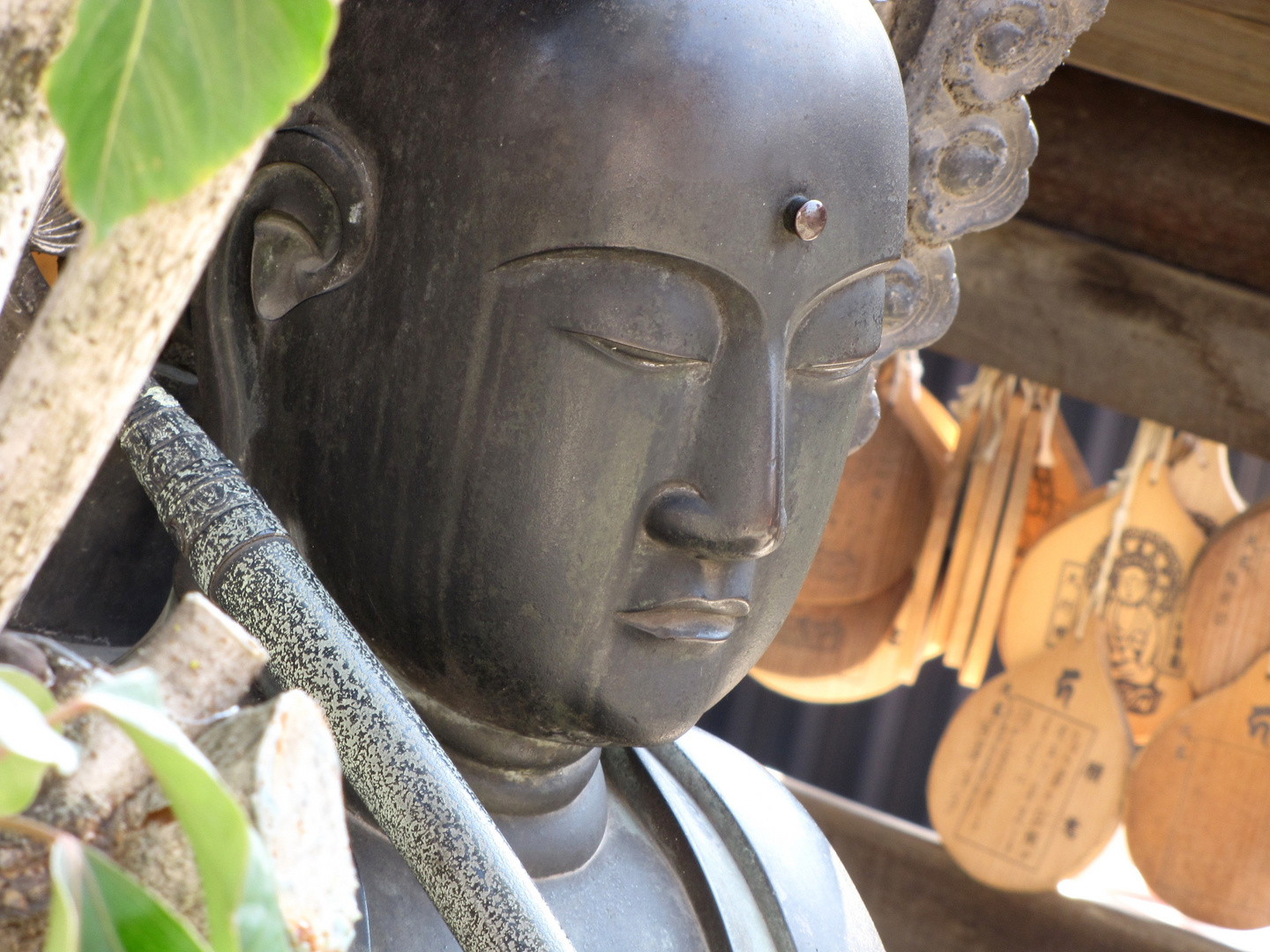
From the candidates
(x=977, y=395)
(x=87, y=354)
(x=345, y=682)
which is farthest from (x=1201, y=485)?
(x=87, y=354)

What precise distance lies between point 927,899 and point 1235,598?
0.80 m

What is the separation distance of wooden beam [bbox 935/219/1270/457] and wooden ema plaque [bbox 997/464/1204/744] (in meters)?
0.25

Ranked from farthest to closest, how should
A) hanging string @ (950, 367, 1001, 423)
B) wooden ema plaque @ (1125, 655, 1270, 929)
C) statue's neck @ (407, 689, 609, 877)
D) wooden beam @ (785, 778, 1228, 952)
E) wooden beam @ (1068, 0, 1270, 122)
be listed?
wooden beam @ (785, 778, 1228, 952) < hanging string @ (950, 367, 1001, 423) < wooden ema plaque @ (1125, 655, 1270, 929) < wooden beam @ (1068, 0, 1270, 122) < statue's neck @ (407, 689, 609, 877)

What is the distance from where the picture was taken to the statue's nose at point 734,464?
2.61 ft

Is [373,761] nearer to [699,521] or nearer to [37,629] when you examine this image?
[699,521]

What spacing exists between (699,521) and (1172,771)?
4.28ft

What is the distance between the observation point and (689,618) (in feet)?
2.76

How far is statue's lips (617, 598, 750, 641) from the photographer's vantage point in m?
0.83

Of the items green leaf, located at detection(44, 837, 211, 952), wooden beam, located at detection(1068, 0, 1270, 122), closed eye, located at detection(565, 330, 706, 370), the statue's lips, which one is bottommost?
the statue's lips

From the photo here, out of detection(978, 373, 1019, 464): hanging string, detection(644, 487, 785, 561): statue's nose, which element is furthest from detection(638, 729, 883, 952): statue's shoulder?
detection(978, 373, 1019, 464): hanging string

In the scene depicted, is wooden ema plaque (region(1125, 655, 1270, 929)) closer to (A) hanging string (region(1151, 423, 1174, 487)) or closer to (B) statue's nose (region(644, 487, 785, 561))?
(A) hanging string (region(1151, 423, 1174, 487))

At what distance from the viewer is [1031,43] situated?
3.63ft

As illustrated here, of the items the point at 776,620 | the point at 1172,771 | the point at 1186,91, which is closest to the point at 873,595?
the point at 1172,771

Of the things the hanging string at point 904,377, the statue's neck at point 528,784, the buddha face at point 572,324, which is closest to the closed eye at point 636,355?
the buddha face at point 572,324
